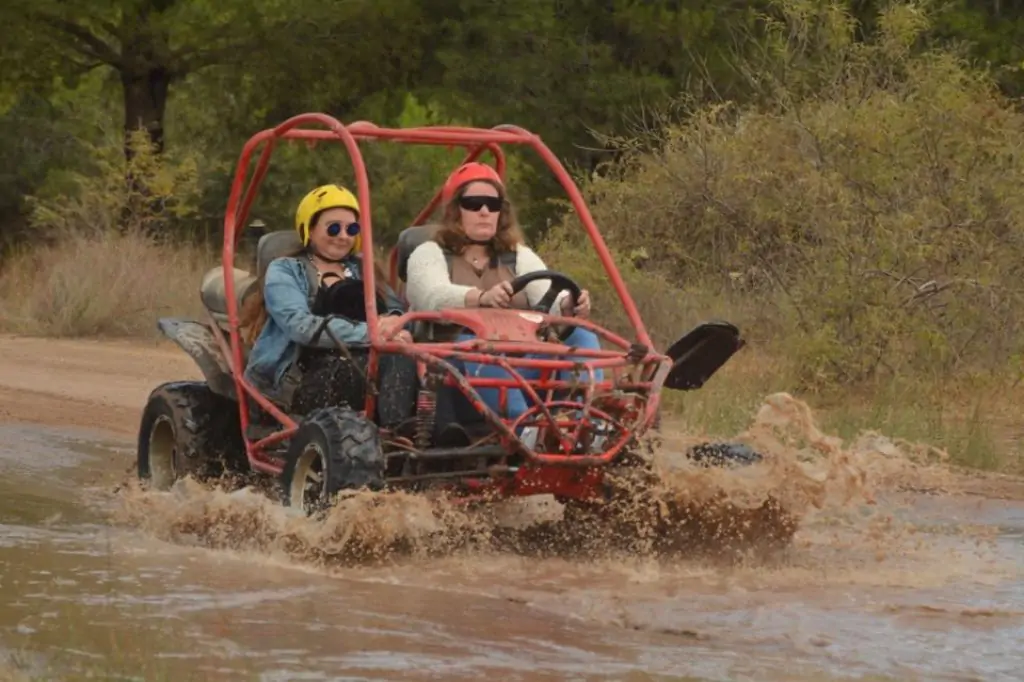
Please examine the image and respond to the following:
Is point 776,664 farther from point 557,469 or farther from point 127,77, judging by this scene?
point 127,77

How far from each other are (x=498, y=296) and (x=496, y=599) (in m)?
1.53

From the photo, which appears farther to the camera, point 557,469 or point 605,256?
point 605,256

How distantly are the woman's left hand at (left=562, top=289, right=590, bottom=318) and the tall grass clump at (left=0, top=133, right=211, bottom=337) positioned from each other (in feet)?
36.2

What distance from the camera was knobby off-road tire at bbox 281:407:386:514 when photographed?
27.2 ft

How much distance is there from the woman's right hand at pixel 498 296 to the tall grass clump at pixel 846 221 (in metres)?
5.46

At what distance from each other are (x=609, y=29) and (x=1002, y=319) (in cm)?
967

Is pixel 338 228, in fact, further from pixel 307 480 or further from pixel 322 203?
pixel 307 480

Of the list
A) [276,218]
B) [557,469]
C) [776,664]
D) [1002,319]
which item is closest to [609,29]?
[276,218]

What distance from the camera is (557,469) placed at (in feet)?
27.9

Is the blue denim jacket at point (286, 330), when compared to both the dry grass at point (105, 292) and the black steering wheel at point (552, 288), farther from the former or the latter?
the dry grass at point (105, 292)

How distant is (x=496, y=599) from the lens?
8000 millimetres

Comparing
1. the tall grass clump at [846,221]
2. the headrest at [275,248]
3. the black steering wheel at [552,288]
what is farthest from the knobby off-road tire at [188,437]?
the tall grass clump at [846,221]

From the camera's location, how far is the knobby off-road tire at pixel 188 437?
1004cm

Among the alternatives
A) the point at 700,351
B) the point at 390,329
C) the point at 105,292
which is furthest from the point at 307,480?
the point at 105,292
